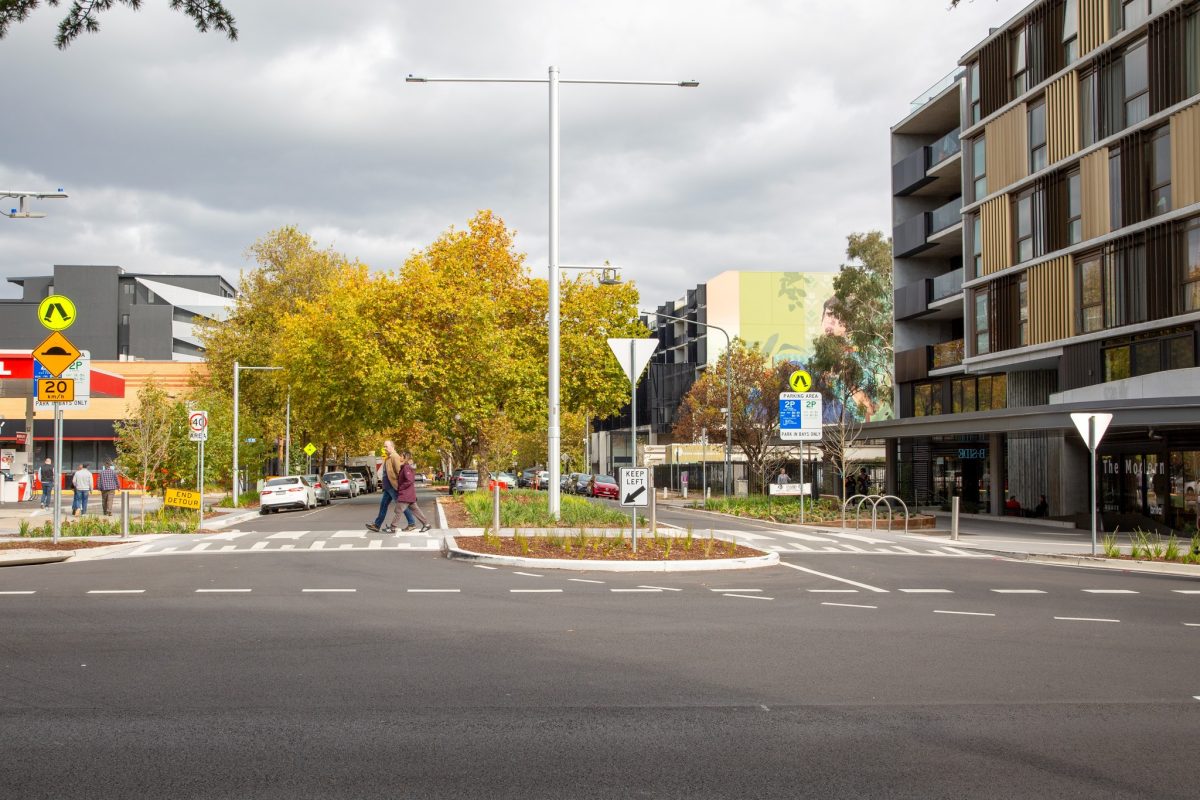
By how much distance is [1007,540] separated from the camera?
24688mm

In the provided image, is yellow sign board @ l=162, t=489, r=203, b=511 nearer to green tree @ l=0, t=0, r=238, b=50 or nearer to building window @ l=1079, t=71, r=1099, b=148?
green tree @ l=0, t=0, r=238, b=50

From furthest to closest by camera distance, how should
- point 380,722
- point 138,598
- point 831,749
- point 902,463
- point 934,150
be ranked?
point 902,463 < point 934,150 < point 138,598 < point 380,722 < point 831,749

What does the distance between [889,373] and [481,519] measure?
4372 cm

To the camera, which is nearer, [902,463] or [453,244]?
[453,244]

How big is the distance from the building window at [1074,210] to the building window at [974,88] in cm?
694

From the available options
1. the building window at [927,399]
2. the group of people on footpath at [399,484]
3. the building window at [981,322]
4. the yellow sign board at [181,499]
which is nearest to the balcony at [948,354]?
the building window at [927,399]

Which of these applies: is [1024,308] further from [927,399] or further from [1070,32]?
[927,399]

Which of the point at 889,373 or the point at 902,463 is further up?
the point at 889,373

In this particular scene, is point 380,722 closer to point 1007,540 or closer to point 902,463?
point 1007,540

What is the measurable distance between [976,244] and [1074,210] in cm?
610

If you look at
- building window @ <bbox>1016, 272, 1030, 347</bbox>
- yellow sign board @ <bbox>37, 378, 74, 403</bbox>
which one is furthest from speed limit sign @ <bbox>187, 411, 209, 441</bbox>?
building window @ <bbox>1016, 272, 1030, 347</bbox>

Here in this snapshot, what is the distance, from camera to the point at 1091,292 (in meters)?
31.5

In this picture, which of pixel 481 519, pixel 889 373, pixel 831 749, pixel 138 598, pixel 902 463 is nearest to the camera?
pixel 831 749

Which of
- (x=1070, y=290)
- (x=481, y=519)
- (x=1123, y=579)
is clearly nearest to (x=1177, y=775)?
(x=1123, y=579)
